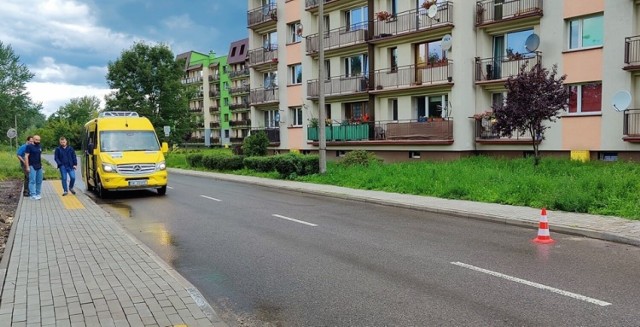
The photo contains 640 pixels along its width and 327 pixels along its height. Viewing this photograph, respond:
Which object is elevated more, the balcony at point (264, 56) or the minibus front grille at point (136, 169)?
the balcony at point (264, 56)

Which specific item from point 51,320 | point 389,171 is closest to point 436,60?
point 389,171

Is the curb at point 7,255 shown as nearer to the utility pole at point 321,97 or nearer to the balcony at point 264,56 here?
the utility pole at point 321,97

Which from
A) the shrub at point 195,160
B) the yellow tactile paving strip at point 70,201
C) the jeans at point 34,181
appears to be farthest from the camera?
the shrub at point 195,160

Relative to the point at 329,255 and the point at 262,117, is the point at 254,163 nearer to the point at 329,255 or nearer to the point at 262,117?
the point at 262,117

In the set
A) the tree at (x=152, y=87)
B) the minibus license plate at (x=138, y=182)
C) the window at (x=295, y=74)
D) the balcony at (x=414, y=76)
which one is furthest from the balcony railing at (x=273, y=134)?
the tree at (x=152, y=87)

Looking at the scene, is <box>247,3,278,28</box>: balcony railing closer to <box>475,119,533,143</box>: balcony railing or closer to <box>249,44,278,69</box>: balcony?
<box>249,44,278,69</box>: balcony

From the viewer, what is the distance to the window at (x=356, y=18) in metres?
28.5

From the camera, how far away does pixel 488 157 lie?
21734mm

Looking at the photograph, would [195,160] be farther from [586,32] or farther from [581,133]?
[586,32]

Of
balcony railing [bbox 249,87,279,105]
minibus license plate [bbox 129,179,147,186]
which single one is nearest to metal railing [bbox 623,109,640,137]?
minibus license plate [bbox 129,179,147,186]

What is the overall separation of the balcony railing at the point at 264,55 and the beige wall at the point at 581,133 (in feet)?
67.2

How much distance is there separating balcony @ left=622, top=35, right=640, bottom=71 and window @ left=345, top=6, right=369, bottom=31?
1368cm

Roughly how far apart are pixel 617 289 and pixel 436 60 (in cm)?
2058

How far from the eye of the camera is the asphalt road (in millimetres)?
4836
